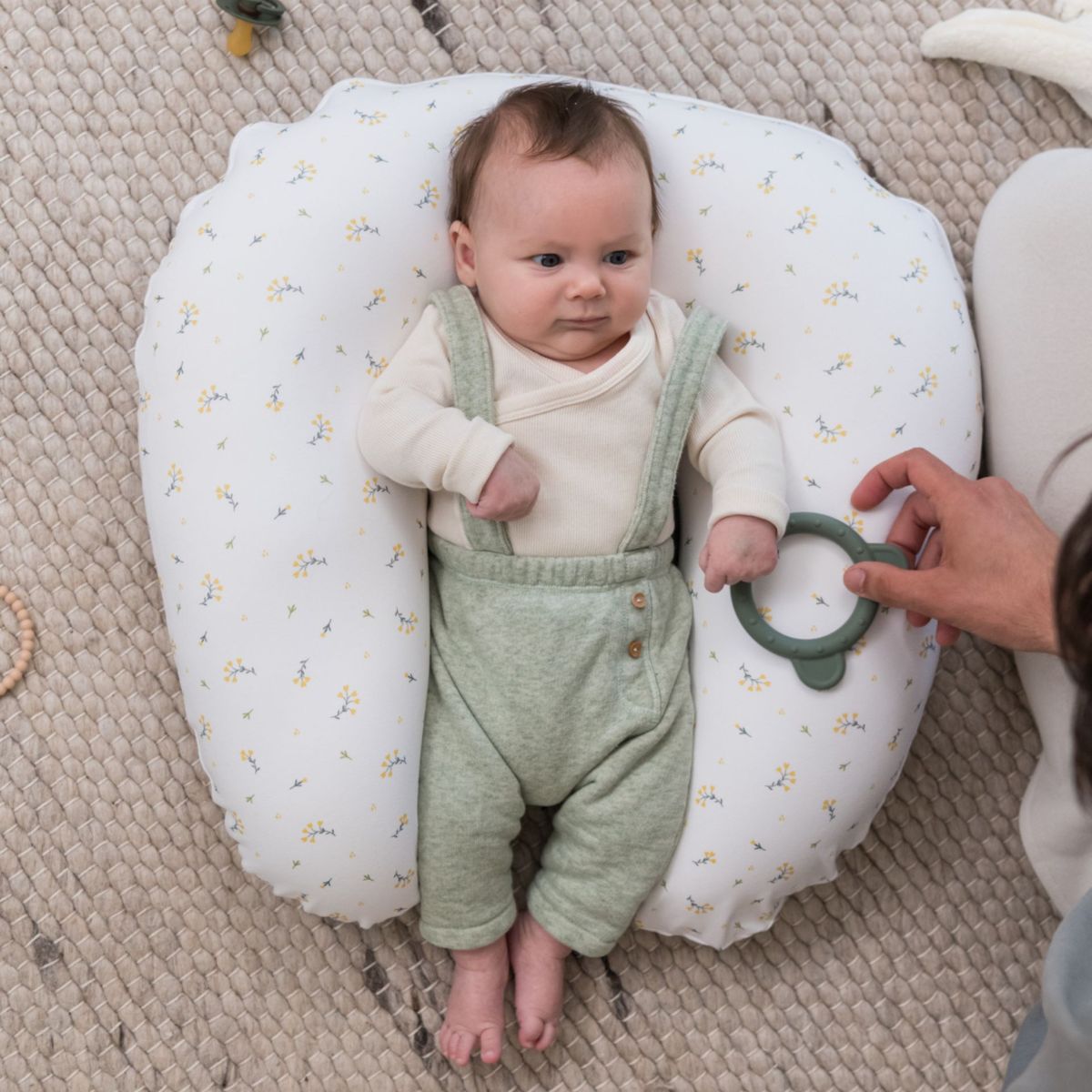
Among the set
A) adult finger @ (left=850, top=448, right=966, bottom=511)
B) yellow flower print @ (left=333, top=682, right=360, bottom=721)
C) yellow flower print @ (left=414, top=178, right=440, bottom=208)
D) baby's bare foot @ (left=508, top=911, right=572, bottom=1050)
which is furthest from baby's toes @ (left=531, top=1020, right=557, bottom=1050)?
yellow flower print @ (left=414, top=178, right=440, bottom=208)

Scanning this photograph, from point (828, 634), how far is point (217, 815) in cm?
67

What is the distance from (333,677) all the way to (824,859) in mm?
525

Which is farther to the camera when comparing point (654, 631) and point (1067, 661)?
point (654, 631)

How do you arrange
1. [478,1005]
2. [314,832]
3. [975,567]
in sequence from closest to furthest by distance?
[975,567], [314,832], [478,1005]

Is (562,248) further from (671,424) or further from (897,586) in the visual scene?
(897,586)

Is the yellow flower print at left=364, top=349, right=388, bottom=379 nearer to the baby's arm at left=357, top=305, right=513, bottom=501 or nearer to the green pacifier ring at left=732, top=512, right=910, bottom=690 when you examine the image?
the baby's arm at left=357, top=305, right=513, bottom=501

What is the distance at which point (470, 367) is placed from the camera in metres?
1.12

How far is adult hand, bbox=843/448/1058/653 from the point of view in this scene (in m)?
1.00

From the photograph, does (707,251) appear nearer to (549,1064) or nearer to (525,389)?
(525,389)

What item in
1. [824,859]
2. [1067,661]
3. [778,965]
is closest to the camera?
[1067,661]

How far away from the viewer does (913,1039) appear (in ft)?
4.38

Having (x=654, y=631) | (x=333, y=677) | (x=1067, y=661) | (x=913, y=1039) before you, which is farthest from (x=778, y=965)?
(x=1067, y=661)

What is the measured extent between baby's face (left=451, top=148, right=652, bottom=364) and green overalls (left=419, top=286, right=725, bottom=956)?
2.3 inches

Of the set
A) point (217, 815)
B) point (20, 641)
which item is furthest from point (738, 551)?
point (20, 641)
